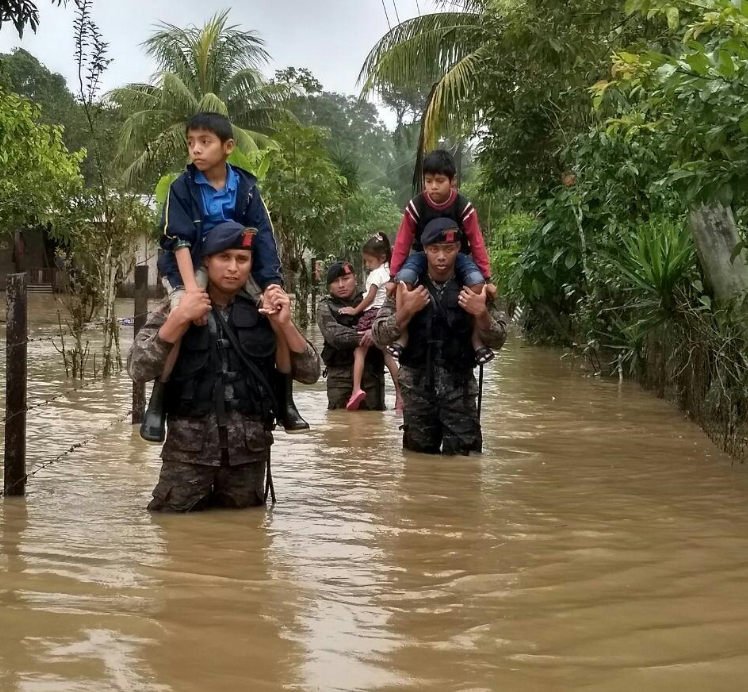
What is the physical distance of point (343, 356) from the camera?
10.2 metres

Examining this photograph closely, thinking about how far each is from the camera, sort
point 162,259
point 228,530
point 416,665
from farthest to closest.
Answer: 1. point 162,259
2. point 228,530
3. point 416,665

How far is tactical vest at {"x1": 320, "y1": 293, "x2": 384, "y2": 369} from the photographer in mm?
10070

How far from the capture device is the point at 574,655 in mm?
3611

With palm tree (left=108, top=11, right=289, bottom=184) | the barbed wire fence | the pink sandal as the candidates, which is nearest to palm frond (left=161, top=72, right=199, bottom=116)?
palm tree (left=108, top=11, right=289, bottom=184)

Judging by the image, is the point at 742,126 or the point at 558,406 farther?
the point at 558,406

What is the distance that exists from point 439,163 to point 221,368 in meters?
2.47

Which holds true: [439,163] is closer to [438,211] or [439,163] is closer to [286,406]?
[438,211]

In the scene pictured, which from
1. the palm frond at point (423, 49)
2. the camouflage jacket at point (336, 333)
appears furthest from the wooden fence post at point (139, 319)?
the palm frond at point (423, 49)

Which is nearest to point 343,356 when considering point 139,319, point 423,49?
A: point 139,319

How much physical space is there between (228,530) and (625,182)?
9.03m

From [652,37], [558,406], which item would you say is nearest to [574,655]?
[558,406]

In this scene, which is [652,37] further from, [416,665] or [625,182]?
[416,665]

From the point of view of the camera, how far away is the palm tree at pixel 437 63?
19.3 m

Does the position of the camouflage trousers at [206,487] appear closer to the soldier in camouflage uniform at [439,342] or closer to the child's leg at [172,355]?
the child's leg at [172,355]
